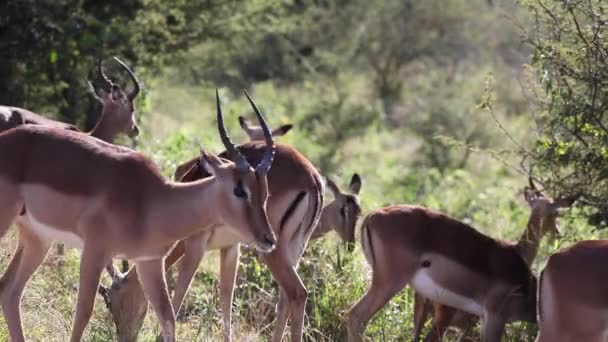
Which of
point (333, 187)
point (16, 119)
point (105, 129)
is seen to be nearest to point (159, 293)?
point (16, 119)

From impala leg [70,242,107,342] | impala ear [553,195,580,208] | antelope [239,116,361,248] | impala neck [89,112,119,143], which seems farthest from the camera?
impala neck [89,112,119,143]

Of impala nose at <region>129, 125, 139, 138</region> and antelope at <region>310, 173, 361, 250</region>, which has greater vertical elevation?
antelope at <region>310, 173, 361, 250</region>

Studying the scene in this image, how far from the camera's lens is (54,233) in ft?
20.9

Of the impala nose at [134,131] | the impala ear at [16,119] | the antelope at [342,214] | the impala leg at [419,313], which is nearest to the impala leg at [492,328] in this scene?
the impala leg at [419,313]

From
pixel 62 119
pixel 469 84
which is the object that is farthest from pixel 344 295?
pixel 469 84

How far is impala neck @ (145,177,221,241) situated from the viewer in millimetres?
6273

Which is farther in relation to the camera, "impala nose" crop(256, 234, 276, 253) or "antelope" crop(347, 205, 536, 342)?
"antelope" crop(347, 205, 536, 342)

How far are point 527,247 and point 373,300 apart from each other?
182 cm

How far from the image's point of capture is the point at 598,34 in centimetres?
776

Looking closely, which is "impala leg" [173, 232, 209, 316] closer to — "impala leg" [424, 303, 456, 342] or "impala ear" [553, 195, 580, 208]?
"impala leg" [424, 303, 456, 342]

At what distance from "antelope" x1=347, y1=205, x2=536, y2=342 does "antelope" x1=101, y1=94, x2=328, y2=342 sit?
48 cm

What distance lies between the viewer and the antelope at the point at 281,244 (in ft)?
23.5

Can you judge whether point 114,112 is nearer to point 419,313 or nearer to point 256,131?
point 256,131

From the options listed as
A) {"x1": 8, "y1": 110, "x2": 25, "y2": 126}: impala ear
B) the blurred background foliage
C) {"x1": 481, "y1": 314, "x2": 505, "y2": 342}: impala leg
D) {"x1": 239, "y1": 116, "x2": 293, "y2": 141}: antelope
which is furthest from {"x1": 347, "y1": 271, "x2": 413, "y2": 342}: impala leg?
{"x1": 239, "y1": 116, "x2": 293, "y2": 141}: antelope
